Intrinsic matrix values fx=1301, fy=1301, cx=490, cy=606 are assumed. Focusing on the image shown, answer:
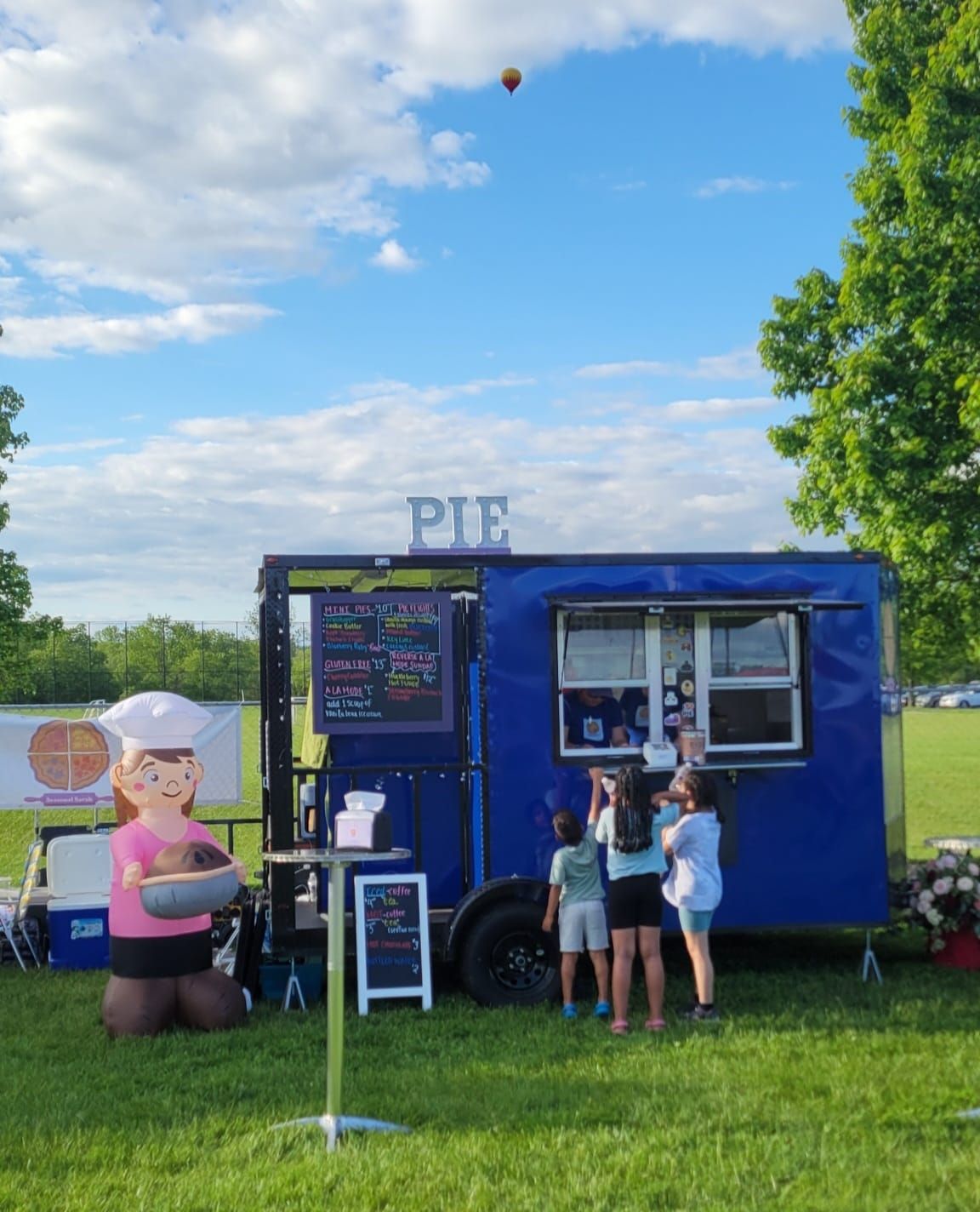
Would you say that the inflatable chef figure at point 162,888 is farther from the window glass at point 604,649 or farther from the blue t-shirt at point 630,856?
the window glass at point 604,649

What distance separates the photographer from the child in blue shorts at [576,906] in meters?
7.64

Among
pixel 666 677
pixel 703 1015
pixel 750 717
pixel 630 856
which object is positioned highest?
pixel 666 677

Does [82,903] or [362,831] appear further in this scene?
[82,903]

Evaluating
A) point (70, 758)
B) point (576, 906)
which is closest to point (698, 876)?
point (576, 906)

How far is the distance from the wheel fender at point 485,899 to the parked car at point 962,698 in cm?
6148

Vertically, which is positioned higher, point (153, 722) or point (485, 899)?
point (153, 722)

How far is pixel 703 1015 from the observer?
24.5 feet

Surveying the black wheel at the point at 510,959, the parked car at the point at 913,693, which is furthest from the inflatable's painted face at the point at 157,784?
the parked car at the point at 913,693

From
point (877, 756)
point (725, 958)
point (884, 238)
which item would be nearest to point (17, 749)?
point (725, 958)

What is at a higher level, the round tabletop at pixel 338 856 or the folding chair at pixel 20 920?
the round tabletop at pixel 338 856

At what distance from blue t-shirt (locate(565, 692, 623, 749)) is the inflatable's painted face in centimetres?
244

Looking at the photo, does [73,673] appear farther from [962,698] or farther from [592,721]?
[962,698]

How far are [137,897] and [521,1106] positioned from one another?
278 centimetres

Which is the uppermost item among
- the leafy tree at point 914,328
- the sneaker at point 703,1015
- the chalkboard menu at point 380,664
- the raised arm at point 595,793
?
the leafy tree at point 914,328
